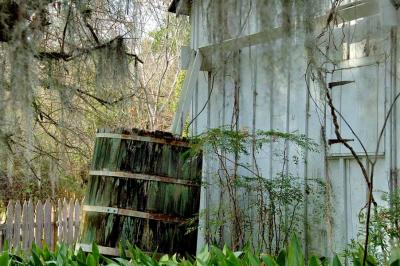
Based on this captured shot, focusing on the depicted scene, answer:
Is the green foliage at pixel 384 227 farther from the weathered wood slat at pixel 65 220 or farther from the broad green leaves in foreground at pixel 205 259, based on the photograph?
the weathered wood slat at pixel 65 220

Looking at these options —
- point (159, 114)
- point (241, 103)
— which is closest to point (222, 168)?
point (241, 103)

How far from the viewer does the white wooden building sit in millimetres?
3500

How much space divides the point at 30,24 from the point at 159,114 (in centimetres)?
848

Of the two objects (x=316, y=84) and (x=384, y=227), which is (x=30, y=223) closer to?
(x=316, y=84)

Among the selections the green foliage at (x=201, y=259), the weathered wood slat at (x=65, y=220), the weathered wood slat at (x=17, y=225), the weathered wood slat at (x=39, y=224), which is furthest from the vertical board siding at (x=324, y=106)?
the weathered wood slat at (x=65, y=220)

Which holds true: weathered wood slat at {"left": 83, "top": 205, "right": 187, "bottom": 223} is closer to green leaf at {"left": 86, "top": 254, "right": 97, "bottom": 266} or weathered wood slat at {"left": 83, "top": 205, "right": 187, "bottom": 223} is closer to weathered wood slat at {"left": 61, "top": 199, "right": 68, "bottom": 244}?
green leaf at {"left": 86, "top": 254, "right": 97, "bottom": 266}

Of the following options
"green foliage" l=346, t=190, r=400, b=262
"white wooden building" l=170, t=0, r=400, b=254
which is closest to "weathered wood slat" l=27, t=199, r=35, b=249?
"white wooden building" l=170, t=0, r=400, b=254

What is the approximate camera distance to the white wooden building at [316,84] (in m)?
3.50

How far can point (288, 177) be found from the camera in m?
4.96

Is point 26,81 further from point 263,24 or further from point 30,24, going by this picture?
point 263,24

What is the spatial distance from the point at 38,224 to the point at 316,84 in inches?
203

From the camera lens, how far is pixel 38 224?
855 cm

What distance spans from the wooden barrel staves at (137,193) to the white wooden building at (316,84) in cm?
56

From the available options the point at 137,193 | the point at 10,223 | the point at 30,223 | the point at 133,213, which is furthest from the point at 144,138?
the point at 30,223
